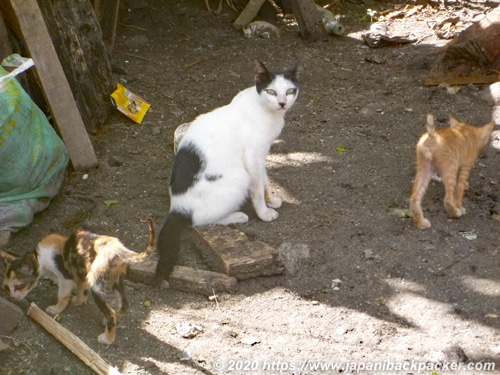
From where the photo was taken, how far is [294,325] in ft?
13.2

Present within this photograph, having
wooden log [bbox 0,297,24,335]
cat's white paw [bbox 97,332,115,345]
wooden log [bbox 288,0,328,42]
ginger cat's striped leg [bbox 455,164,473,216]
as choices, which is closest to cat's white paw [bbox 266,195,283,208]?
ginger cat's striped leg [bbox 455,164,473,216]

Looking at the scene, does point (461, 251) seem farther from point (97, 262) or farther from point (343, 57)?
point (343, 57)

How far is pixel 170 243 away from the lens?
14.4ft

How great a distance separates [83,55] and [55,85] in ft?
1.94

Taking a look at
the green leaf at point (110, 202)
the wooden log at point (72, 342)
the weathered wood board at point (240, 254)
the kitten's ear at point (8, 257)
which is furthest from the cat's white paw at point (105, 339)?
the green leaf at point (110, 202)

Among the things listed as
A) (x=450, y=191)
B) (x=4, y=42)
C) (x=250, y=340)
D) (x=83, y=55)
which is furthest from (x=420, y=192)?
(x=4, y=42)

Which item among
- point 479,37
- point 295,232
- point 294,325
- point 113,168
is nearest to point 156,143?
point 113,168

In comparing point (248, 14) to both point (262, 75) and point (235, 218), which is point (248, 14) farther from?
point (235, 218)

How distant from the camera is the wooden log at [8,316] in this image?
389 cm

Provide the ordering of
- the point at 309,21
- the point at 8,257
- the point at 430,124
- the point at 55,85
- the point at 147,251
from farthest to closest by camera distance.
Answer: the point at 309,21, the point at 55,85, the point at 430,124, the point at 8,257, the point at 147,251

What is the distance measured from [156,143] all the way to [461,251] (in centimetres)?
277

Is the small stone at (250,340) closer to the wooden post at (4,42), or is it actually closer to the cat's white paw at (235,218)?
the cat's white paw at (235,218)

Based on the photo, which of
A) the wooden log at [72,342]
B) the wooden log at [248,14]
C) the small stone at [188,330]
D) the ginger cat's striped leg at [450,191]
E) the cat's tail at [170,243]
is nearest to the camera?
the wooden log at [72,342]

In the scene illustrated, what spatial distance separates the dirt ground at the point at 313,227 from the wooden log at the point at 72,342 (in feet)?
0.27
